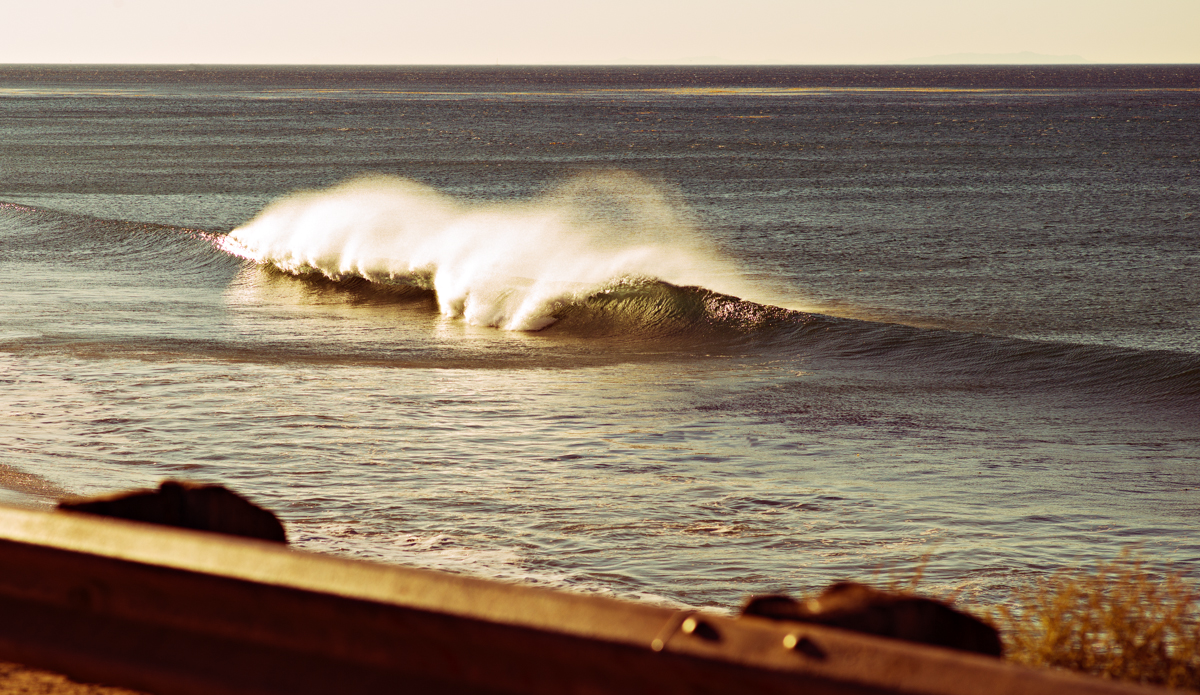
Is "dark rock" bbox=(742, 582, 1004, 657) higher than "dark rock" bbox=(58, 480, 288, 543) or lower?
higher

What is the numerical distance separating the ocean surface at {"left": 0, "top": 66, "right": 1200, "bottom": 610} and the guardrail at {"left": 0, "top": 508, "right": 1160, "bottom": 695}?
3.83 metres

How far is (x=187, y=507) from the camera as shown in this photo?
10.2 ft

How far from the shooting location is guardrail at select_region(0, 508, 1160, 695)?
6.57 ft

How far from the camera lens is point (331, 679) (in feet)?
7.69

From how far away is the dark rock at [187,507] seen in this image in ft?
10.1

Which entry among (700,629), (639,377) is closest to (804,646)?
(700,629)

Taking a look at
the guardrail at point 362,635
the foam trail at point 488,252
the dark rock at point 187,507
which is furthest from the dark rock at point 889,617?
the foam trail at point 488,252

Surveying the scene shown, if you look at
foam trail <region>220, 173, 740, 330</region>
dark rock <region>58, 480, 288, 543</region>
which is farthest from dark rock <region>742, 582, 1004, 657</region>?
foam trail <region>220, 173, 740, 330</region>

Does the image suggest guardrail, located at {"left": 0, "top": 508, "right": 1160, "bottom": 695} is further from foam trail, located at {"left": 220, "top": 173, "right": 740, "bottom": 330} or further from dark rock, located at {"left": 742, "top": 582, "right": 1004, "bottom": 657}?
foam trail, located at {"left": 220, "top": 173, "right": 740, "bottom": 330}

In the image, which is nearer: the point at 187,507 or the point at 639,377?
the point at 187,507

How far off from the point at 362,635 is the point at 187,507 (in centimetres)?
98

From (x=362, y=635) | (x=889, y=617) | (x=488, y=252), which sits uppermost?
(x=488, y=252)

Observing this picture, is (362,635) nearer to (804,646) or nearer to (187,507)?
(804,646)

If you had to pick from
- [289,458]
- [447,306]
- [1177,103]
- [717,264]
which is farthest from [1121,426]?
[1177,103]
